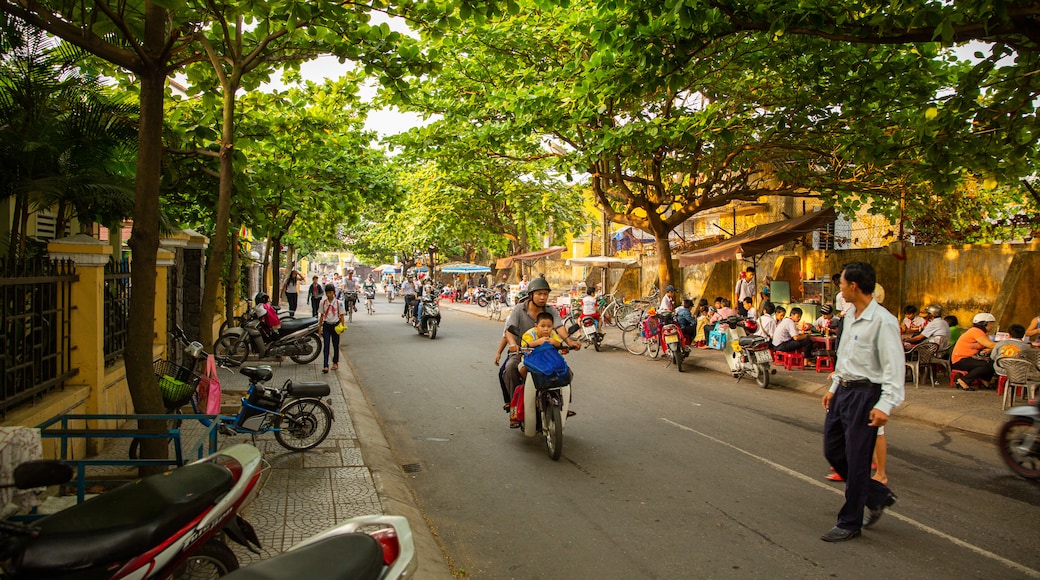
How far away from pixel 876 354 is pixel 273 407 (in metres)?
5.17

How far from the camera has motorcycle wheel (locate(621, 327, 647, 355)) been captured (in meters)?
15.3

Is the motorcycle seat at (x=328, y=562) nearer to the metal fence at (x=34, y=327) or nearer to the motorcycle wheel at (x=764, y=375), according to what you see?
the metal fence at (x=34, y=327)

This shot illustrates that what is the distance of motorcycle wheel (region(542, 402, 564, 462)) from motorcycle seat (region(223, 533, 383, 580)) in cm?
401

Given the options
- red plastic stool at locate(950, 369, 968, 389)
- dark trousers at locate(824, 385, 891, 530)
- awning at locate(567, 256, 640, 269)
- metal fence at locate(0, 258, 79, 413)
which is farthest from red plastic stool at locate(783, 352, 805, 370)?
metal fence at locate(0, 258, 79, 413)

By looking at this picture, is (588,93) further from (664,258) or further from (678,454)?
(664,258)

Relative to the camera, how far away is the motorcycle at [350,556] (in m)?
2.07

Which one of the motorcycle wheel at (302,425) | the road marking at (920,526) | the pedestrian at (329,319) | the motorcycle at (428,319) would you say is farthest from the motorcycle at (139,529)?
the motorcycle at (428,319)

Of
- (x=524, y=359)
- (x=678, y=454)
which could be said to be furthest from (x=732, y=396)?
(x=524, y=359)

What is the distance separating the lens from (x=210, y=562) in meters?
3.12

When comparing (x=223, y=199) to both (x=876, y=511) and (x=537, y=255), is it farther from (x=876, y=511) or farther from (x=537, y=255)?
(x=537, y=255)

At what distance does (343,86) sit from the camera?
1106cm

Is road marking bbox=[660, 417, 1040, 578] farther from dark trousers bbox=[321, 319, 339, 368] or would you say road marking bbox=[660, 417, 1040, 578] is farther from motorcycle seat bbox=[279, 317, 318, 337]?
motorcycle seat bbox=[279, 317, 318, 337]

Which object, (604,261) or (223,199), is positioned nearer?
(223,199)

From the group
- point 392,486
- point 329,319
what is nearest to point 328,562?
point 392,486
